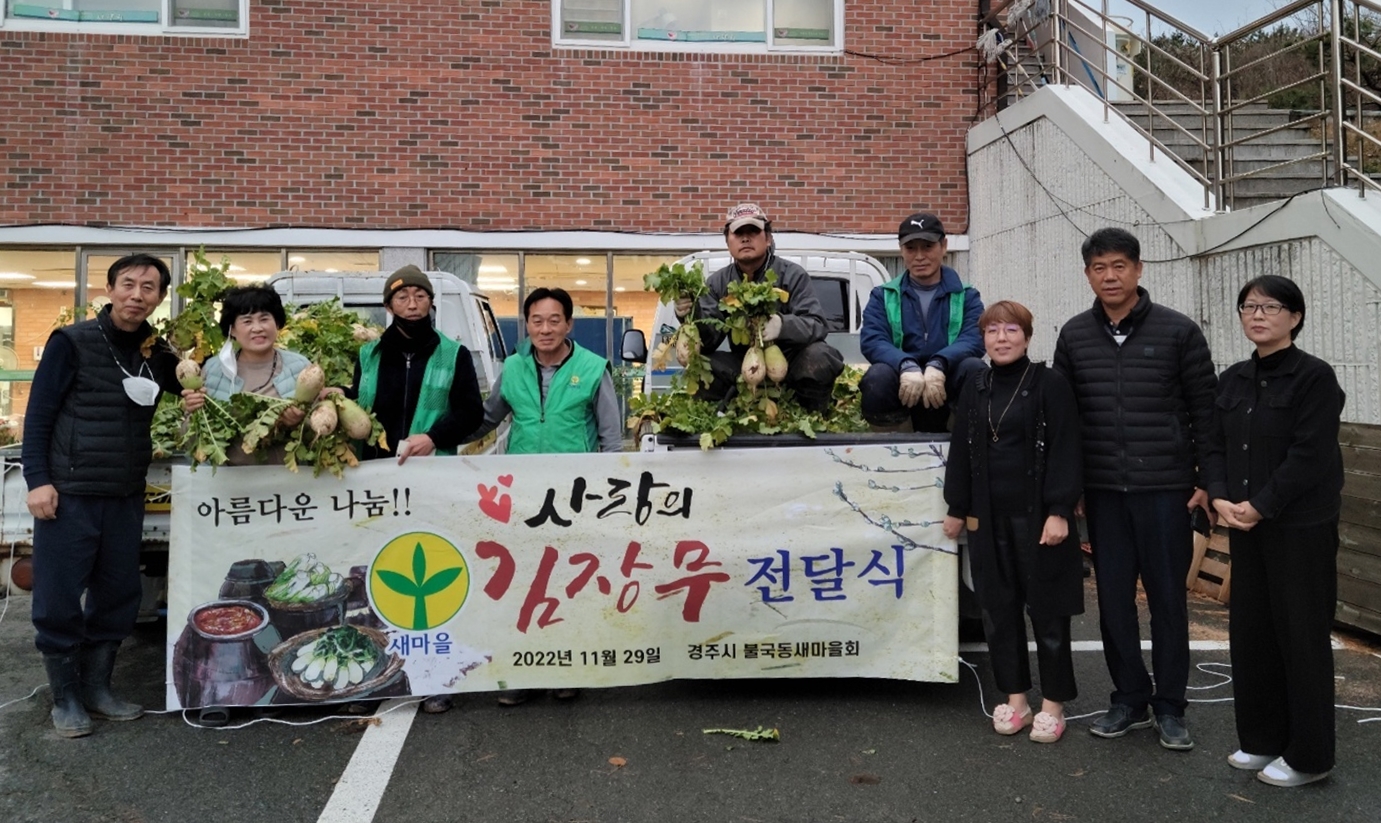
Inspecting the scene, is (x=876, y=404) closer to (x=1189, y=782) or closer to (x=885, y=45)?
(x=1189, y=782)

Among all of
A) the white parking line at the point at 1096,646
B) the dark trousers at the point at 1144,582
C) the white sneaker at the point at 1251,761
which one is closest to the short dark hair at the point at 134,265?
the dark trousers at the point at 1144,582

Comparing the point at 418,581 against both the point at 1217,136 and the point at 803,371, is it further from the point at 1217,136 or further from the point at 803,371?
the point at 1217,136

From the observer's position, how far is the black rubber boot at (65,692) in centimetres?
422

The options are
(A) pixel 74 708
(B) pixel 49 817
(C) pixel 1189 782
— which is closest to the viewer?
(B) pixel 49 817

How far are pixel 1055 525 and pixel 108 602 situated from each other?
430 cm

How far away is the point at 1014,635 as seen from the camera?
4.16 meters

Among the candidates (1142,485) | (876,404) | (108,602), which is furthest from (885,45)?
(108,602)

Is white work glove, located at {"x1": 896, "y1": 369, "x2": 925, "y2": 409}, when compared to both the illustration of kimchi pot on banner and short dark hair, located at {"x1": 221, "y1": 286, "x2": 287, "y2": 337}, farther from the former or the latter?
short dark hair, located at {"x1": 221, "y1": 286, "x2": 287, "y2": 337}

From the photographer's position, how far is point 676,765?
3.85 metres

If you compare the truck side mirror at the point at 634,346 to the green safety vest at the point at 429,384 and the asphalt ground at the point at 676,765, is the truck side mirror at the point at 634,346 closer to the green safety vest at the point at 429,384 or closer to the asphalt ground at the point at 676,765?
the green safety vest at the point at 429,384

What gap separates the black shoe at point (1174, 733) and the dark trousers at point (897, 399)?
1662 mm

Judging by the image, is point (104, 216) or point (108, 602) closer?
point (108, 602)

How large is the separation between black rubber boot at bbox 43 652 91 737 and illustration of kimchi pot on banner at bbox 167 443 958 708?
537mm

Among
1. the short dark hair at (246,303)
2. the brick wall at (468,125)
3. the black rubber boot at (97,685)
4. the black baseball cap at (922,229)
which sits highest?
the brick wall at (468,125)
